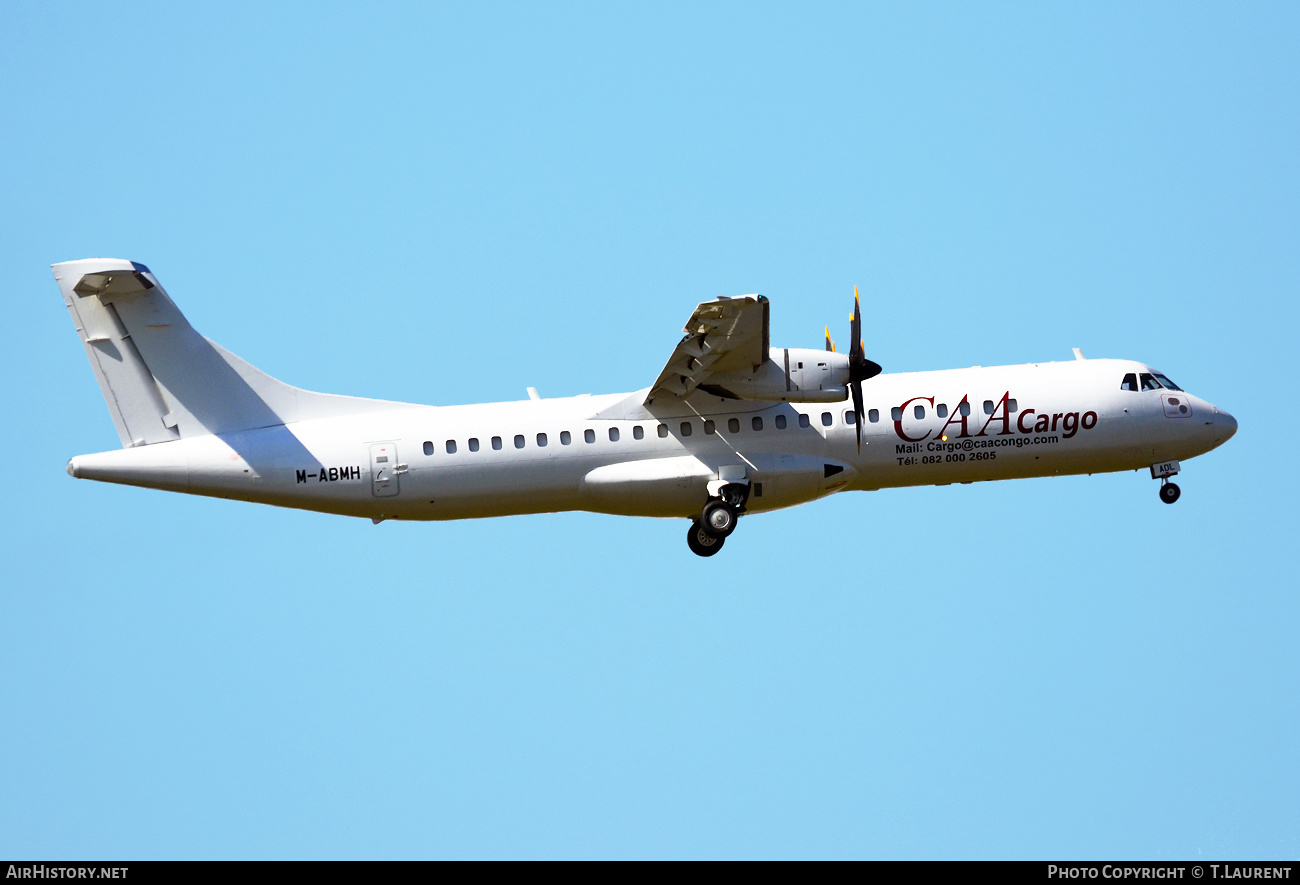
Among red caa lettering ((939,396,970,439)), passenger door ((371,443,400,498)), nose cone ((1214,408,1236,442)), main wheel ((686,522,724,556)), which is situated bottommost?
main wheel ((686,522,724,556))

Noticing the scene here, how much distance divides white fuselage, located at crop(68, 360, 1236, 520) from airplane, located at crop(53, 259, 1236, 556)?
0.03 metres

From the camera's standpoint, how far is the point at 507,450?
27.4 m

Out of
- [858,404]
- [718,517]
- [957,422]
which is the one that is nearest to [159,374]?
[718,517]

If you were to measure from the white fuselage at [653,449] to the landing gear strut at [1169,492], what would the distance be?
99 centimetres

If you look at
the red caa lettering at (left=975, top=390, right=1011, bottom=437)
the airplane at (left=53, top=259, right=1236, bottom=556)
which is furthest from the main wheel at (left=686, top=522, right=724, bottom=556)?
the red caa lettering at (left=975, top=390, right=1011, bottom=437)

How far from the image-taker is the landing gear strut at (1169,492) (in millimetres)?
29734

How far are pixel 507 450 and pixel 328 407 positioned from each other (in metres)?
3.60

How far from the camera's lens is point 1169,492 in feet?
97.6

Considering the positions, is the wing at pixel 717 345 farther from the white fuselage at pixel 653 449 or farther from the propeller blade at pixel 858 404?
the propeller blade at pixel 858 404

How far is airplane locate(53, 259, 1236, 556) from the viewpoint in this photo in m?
26.8

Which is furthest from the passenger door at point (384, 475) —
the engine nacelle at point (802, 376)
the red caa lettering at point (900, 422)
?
the red caa lettering at point (900, 422)

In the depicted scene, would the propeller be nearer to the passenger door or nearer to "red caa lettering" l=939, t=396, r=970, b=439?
"red caa lettering" l=939, t=396, r=970, b=439
